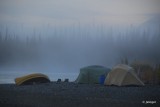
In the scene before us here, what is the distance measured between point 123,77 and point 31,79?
15.6 ft

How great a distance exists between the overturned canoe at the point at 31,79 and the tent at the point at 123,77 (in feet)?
12.8

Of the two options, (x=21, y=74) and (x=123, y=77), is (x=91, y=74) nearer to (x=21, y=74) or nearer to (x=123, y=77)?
(x=123, y=77)

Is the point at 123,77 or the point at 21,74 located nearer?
the point at 123,77

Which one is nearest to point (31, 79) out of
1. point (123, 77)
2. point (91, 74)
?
point (91, 74)

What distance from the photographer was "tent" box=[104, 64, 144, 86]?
16578 millimetres

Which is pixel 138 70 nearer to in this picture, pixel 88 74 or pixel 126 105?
pixel 88 74

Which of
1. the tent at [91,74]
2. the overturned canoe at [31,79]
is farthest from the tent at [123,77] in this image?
the overturned canoe at [31,79]

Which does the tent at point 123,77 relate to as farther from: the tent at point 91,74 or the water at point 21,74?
the water at point 21,74

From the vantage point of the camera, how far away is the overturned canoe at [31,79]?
17.8 meters

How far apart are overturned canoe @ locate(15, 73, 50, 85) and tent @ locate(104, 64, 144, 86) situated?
153 inches

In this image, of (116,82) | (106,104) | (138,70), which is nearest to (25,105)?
(106,104)

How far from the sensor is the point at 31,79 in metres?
18.3

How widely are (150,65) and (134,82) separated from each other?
430cm

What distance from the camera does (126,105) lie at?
9.67m
